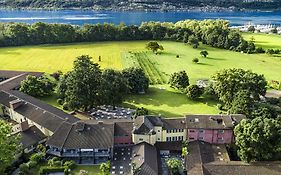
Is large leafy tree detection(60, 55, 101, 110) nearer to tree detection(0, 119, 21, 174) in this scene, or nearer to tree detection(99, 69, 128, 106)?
tree detection(99, 69, 128, 106)

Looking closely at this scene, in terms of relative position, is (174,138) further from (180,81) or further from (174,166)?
(180,81)

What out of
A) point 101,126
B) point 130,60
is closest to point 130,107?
point 101,126

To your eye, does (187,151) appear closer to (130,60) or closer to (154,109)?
(154,109)

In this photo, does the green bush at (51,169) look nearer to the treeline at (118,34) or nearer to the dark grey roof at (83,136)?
the dark grey roof at (83,136)

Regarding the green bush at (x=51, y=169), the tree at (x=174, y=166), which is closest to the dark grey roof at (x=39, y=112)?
the green bush at (x=51, y=169)

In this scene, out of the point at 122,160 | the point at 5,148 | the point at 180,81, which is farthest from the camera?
the point at 180,81

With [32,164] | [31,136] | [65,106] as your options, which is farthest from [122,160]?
[65,106]
